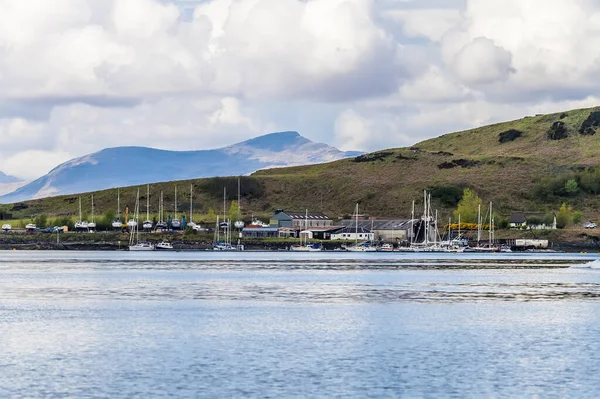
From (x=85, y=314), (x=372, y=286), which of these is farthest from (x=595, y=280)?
(x=85, y=314)

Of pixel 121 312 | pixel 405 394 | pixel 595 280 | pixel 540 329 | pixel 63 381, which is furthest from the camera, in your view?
pixel 595 280

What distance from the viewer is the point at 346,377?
39.6m

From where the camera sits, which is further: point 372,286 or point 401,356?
point 372,286

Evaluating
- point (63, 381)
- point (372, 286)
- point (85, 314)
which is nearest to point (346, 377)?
point (63, 381)

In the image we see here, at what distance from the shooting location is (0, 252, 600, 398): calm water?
37844 mm

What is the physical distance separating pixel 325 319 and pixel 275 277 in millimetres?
44440

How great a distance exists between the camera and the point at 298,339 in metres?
51.3

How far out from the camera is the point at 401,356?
1775 inches

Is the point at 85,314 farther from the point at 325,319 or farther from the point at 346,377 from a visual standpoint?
the point at 346,377

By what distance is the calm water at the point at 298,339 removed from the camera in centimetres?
3784

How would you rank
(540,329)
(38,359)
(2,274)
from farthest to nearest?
(2,274)
(540,329)
(38,359)

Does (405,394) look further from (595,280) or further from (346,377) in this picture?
(595,280)

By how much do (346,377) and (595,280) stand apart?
70536 mm

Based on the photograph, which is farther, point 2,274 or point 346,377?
point 2,274
